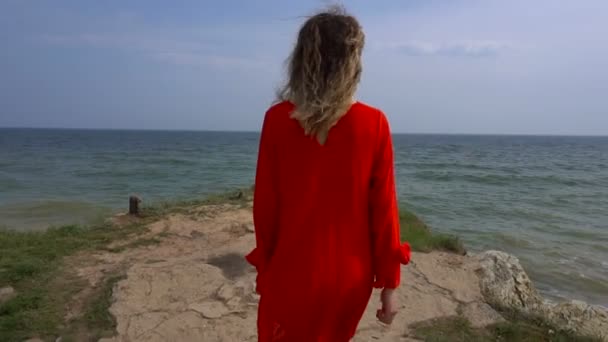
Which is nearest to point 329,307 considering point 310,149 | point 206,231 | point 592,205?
point 310,149

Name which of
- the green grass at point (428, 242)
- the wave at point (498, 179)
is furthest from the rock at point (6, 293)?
the wave at point (498, 179)

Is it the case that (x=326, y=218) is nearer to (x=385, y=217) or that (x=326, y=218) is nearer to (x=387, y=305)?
(x=385, y=217)

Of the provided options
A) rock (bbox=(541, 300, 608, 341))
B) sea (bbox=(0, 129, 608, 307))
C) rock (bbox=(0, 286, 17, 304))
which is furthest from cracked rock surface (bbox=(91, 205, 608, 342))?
sea (bbox=(0, 129, 608, 307))

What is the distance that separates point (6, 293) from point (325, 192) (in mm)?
4131

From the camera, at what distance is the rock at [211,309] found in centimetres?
421

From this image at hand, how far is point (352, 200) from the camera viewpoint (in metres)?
1.81

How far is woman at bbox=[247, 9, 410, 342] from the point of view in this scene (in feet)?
5.68

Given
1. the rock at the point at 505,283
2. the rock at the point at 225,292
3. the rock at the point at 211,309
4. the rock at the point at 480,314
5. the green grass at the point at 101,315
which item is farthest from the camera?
the rock at the point at 505,283

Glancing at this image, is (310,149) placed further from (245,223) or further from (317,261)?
(245,223)

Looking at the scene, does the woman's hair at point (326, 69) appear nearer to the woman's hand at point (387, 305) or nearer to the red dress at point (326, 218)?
the red dress at point (326, 218)

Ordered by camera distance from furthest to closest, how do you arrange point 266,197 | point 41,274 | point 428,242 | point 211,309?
1. point 428,242
2. point 41,274
3. point 211,309
4. point 266,197

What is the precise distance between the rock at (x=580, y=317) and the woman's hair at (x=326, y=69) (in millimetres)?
4178

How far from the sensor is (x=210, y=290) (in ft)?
15.5

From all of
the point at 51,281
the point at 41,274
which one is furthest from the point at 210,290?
the point at 41,274
